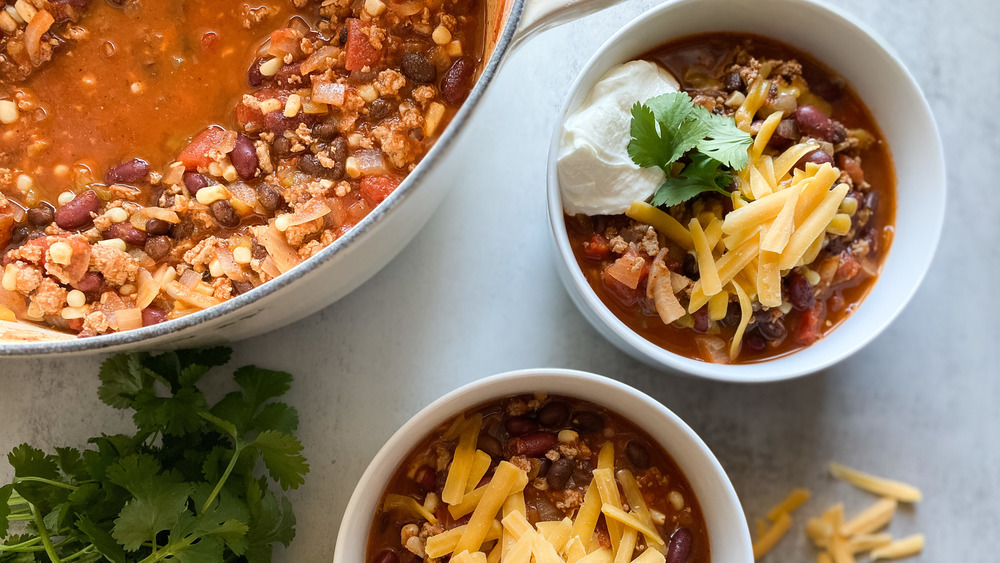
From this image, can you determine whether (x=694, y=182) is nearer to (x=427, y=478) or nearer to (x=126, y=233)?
(x=427, y=478)

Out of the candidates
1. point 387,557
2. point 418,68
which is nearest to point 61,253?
point 418,68

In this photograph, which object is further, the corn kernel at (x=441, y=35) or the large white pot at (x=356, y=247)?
the corn kernel at (x=441, y=35)

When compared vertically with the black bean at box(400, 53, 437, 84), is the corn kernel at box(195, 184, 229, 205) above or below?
below

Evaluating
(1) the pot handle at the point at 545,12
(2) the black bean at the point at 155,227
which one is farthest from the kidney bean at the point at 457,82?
(2) the black bean at the point at 155,227

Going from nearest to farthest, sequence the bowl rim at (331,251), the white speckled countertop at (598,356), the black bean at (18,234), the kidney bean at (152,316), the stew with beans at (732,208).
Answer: the bowl rim at (331,251)
the kidney bean at (152,316)
the black bean at (18,234)
the stew with beans at (732,208)
the white speckled countertop at (598,356)

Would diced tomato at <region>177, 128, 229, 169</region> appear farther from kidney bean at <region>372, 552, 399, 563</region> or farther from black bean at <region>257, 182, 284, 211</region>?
kidney bean at <region>372, 552, 399, 563</region>

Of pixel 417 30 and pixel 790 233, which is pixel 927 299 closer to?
pixel 790 233

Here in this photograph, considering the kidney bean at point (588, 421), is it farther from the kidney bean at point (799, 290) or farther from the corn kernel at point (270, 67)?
the corn kernel at point (270, 67)

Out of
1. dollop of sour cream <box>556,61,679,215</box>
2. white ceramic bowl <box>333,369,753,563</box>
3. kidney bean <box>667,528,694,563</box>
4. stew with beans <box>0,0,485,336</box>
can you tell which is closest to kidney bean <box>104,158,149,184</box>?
stew with beans <box>0,0,485,336</box>
